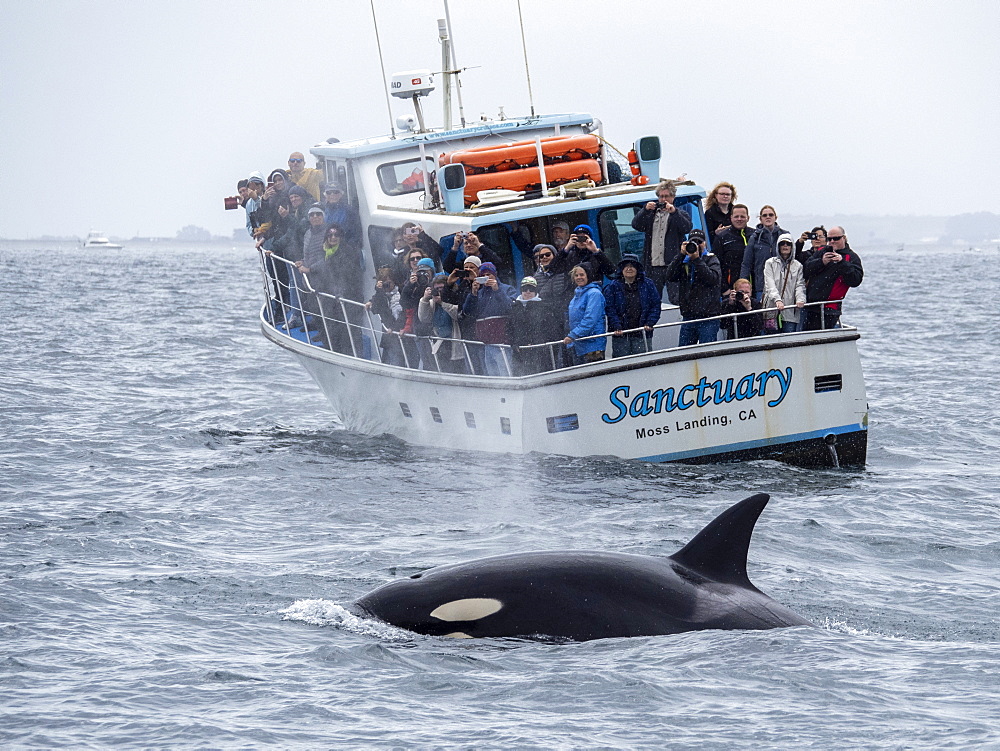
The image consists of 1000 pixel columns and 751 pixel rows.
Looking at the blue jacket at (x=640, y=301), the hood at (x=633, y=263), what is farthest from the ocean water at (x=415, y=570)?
the hood at (x=633, y=263)

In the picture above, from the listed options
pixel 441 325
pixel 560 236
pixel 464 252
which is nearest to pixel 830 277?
Result: pixel 560 236

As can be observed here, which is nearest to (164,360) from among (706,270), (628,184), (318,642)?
(628,184)

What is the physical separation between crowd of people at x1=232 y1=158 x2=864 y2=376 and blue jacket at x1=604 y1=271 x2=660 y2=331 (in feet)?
0.03

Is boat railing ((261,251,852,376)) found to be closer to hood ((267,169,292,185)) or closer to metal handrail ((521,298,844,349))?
metal handrail ((521,298,844,349))

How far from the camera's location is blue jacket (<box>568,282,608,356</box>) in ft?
44.8

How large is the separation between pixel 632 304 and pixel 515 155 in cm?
389

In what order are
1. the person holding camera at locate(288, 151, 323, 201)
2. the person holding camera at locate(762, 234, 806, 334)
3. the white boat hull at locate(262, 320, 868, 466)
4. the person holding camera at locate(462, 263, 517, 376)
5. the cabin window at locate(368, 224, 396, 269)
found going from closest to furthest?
the white boat hull at locate(262, 320, 868, 466) < the person holding camera at locate(762, 234, 806, 334) < the person holding camera at locate(462, 263, 517, 376) < the cabin window at locate(368, 224, 396, 269) < the person holding camera at locate(288, 151, 323, 201)

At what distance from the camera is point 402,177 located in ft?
59.7

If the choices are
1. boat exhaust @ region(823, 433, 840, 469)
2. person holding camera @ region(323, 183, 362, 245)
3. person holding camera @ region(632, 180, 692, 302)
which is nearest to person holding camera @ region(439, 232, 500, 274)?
person holding camera @ region(632, 180, 692, 302)

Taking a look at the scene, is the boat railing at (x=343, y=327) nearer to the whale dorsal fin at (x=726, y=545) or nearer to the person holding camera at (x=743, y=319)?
the person holding camera at (x=743, y=319)

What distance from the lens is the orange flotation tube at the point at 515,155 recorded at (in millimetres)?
16781

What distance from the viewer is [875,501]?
13.2 metres

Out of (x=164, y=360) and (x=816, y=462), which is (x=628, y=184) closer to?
(x=816, y=462)

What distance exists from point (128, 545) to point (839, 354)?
745cm
